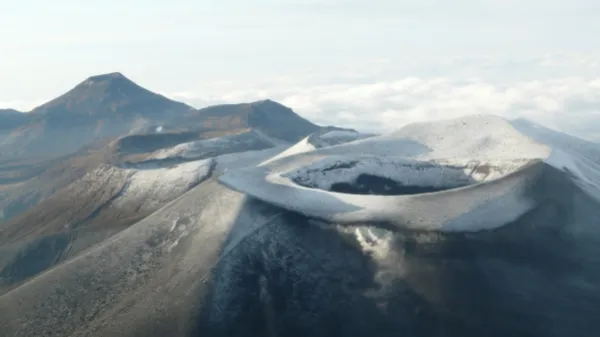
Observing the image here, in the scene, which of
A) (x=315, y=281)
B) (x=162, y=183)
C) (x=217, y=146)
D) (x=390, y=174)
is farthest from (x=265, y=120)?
(x=315, y=281)

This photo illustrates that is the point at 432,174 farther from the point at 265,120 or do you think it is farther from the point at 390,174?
the point at 265,120

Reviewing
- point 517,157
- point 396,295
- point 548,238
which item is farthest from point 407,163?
point 396,295

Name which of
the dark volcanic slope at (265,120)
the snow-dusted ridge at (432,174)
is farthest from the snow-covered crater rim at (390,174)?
the dark volcanic slope at (265,120)

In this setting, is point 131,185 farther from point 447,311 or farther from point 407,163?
point 447,311

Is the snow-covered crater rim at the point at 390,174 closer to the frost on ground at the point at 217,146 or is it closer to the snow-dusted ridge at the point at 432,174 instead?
the snow-dusted ridge at the point at 432,174

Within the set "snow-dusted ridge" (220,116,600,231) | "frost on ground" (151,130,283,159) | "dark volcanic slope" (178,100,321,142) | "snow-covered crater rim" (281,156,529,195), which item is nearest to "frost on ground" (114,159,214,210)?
"snow-dusted ridge" (220,116,600,231)

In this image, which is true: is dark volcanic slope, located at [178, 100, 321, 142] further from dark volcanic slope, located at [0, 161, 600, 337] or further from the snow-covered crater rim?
dark volcanic slope, located at [0, 161, 600, 337]
